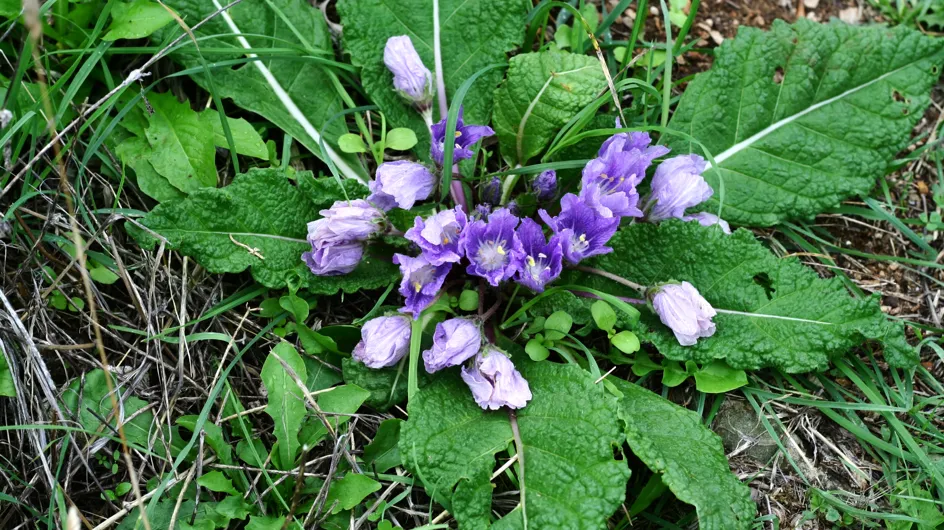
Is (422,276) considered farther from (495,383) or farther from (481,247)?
(495,383)

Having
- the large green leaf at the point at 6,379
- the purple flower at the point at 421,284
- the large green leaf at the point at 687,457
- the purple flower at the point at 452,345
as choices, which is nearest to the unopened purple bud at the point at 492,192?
the purple flower at the point at 421,284

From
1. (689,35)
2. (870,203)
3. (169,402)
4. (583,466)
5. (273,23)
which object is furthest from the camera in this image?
(689,35)

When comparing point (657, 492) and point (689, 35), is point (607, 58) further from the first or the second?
point (657, 492)

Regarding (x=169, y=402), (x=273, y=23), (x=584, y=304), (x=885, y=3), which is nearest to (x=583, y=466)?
(x=584, y=304)

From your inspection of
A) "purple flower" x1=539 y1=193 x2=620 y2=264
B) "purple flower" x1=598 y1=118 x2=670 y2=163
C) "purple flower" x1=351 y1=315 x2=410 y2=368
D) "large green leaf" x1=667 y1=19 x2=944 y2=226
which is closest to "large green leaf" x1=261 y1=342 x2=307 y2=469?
"purple flower" x1=351 y1=315 x2=410 y2=368

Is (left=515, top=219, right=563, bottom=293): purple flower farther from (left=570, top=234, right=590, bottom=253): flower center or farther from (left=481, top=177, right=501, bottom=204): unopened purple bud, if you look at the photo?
(left=481, top=177, right=501, bottom=204): unopened purple bud

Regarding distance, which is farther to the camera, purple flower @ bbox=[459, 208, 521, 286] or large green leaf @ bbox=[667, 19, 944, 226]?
large green leaf @ bbox=[667, 19, 944, 226]
